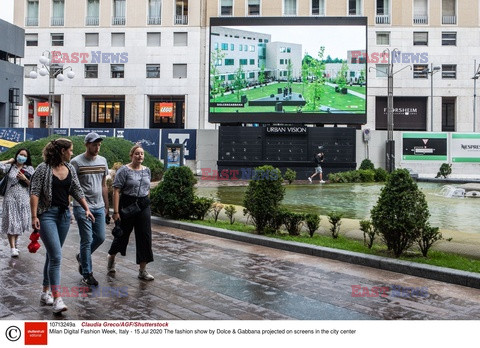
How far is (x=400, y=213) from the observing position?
7.05m

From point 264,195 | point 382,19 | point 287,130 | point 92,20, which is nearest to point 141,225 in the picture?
point 264,195

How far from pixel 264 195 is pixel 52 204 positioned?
4.92 metres

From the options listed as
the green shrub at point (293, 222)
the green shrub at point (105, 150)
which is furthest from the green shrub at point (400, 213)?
the green shrub at point (105, 150)

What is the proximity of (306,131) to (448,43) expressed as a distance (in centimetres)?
2046

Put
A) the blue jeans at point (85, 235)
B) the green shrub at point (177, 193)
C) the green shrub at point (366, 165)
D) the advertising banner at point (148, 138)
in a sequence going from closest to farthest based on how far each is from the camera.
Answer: the blue jeans at point (85, 235), the green shrub at point (177, 193), the green shrub at point (366, 165), the advertising banner at point (148, 138)

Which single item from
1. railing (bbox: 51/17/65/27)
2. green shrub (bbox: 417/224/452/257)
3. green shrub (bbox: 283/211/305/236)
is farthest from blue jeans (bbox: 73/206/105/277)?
railing (bbox: 51/17/65/27)

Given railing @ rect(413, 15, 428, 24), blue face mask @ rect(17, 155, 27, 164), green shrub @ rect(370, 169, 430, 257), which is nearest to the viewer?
green shrub @ rect(370, 169, 430, 257)

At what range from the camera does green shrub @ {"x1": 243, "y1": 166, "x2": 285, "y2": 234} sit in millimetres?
9203

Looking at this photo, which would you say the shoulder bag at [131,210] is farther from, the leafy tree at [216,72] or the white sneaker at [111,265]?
the leafy tree at [216,72]

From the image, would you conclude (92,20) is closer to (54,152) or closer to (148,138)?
(148,138)

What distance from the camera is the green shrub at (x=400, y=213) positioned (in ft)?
23.0

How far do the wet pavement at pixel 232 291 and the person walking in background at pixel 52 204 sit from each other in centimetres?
31

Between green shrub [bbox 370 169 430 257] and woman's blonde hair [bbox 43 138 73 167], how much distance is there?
4.53 meters

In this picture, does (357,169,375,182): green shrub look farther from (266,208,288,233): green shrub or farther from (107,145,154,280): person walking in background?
(107,145,154,280): person walking in background
